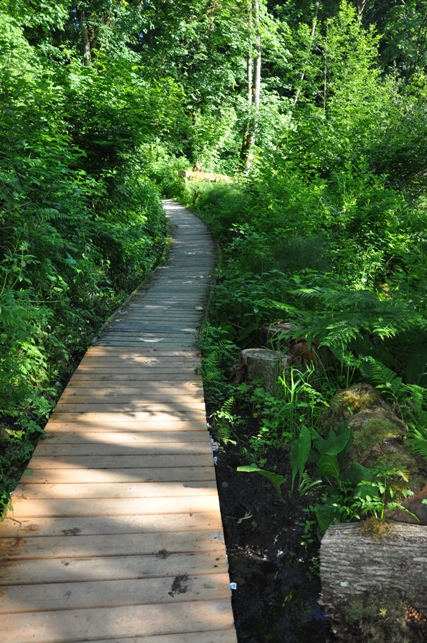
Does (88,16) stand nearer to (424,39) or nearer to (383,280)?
(424,39)

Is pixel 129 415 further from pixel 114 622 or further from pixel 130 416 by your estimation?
pixel 114 622

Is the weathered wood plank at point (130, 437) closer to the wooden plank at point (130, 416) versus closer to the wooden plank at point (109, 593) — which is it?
the wooden plank at point (130, 416)

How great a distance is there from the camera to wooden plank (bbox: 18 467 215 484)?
2.99 metres

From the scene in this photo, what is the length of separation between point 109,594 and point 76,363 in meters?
3.15

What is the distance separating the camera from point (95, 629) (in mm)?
1985

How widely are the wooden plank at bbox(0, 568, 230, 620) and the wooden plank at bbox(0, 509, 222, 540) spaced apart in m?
0.34

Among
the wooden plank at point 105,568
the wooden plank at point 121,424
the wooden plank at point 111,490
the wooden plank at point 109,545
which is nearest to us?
the wooden plank at point 105,568

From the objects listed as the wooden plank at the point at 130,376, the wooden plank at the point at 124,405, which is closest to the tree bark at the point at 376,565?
the wooden plank at the point at 124,405

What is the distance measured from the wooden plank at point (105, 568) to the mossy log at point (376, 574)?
0.64m

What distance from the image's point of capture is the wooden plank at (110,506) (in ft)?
8.84

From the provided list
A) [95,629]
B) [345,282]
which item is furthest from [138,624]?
[345,282]

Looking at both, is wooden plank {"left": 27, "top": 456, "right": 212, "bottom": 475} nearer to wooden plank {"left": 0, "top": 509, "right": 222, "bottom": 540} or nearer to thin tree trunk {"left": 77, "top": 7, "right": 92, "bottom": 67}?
wooden plank {"left": 0, "top": 509, "right": 222, "bottom": 540}

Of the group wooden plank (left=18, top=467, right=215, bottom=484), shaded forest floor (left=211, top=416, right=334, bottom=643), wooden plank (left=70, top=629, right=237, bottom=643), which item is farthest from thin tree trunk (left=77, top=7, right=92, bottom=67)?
wooden plank (left=70, top=629, right=237, bottom=643)

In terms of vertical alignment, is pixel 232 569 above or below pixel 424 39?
below
